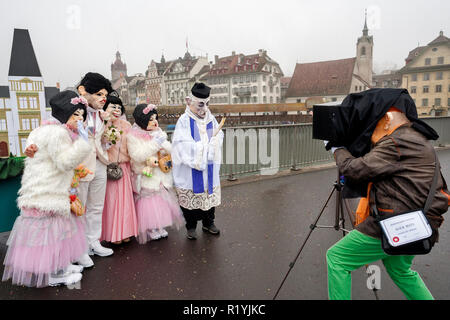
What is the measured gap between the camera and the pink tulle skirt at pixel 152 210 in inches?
153

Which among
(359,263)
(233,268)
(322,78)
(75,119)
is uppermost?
(322,78)

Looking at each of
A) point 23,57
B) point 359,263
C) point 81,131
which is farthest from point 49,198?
point 359,263

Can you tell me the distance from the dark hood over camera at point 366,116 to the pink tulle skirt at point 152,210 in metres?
Result: 2.49

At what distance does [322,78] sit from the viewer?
179 feet

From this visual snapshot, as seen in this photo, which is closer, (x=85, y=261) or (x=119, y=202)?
(x=85, y=261)

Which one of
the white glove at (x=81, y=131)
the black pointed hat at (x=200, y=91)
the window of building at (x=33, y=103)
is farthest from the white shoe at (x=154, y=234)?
the window of building at (x=33, y=103)

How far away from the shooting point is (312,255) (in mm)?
3625

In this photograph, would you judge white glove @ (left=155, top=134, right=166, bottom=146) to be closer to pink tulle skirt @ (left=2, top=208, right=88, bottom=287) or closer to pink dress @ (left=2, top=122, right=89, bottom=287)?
pink dress @ (left=2, top=122, right=89, bottom=287)

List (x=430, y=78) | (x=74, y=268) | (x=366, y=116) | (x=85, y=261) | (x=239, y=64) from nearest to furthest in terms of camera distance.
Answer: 1. (x=366, y=116)
2. (x=74, y=268)
3. (x=85, y=261)
4. (x=430, y=78)
5. (x=239, y=64)

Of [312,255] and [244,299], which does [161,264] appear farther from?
[312,255]

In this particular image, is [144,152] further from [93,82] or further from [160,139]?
[93,82]

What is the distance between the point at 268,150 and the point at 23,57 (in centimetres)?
545

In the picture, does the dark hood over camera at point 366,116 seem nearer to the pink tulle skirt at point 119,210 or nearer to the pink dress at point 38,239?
the pink dress at point 38,239
